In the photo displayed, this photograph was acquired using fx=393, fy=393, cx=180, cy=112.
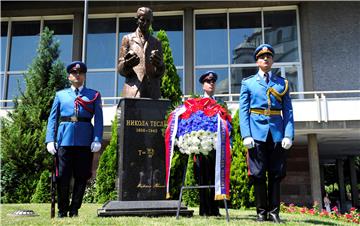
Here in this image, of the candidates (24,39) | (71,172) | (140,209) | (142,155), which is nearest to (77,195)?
(71,172)

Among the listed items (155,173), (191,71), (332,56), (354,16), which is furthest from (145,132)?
(354,16)

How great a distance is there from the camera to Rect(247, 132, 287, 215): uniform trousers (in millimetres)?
4691

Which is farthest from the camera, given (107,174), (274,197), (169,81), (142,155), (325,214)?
(169,81)

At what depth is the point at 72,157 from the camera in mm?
5223

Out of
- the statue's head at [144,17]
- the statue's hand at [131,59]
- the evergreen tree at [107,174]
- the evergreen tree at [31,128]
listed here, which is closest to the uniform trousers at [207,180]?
the statue's hand at [131,59]

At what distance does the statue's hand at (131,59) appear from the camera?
5.93 metres

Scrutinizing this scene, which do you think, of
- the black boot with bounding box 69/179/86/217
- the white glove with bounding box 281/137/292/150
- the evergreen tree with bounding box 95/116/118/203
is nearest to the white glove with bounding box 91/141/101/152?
the black boot with bounding box 69/179/86/217

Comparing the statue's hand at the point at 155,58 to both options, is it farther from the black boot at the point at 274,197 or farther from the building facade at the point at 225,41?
the building facade at the point at 225,41

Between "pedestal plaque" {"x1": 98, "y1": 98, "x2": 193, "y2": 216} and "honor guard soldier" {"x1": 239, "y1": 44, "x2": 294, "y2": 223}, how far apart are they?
3.88 feet

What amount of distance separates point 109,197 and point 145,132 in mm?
6286

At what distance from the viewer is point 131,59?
5.93 meters

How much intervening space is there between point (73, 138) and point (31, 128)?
6127 millimetres

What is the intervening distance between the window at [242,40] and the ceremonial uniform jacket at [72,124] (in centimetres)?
1370

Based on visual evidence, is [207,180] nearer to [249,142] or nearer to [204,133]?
[204,133]
